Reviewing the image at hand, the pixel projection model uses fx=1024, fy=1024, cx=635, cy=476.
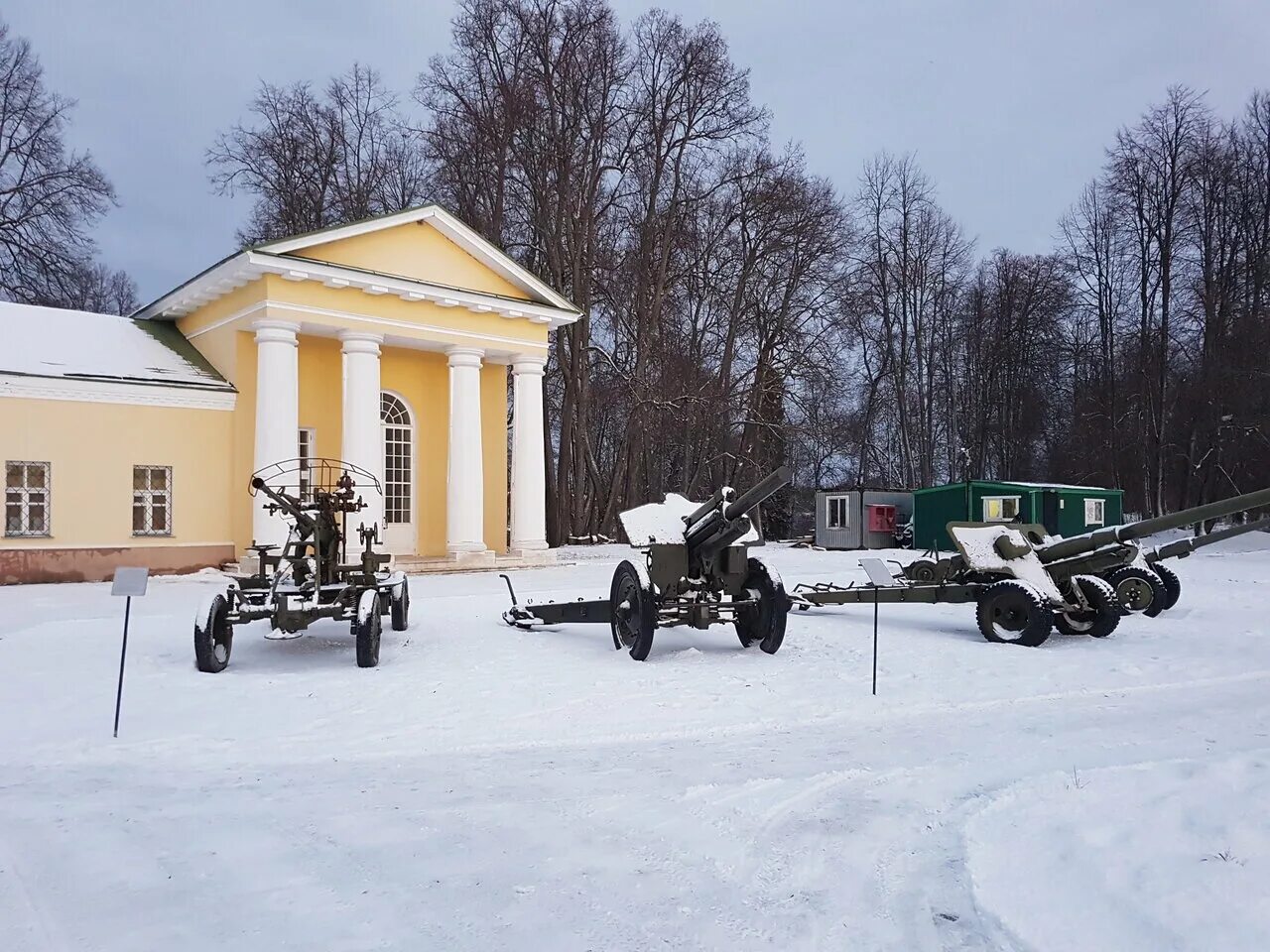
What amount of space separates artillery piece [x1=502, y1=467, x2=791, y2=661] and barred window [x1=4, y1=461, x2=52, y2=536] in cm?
1233

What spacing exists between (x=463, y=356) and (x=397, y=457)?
115 inches

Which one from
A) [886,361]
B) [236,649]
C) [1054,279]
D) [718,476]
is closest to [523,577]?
[236,649]

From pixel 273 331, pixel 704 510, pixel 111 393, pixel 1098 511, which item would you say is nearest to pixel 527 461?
pixel 273 331

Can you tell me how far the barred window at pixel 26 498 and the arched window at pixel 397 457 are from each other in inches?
259

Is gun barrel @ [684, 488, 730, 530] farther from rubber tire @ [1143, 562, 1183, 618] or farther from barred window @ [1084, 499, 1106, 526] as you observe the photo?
barred window @ [1084, 499, 1106, 526]

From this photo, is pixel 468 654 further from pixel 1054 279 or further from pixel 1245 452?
pixel 1054 279

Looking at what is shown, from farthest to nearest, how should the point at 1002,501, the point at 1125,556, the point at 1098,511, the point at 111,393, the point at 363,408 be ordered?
1. the point at 1098,511
2. the point at 1002,501
3. the point at 363,408
4. the point at 111,393
5. the point at 1125,556

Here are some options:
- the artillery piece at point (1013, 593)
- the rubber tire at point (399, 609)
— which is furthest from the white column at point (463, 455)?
the artillery piece at point (1013, 593)

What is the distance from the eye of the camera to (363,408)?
19.6 metres

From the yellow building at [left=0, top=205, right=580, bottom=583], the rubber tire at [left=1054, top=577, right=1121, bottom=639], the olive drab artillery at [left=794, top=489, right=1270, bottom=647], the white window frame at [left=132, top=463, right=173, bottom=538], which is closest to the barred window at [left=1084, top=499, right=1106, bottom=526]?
the yellow building at [left=0, top=205, right=580, bottom=583]

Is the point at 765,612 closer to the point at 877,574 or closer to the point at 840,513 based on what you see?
the point at 877,574

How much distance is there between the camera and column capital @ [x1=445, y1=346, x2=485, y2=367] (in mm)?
21359

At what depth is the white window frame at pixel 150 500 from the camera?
1873 cm

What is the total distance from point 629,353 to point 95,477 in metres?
19.3
